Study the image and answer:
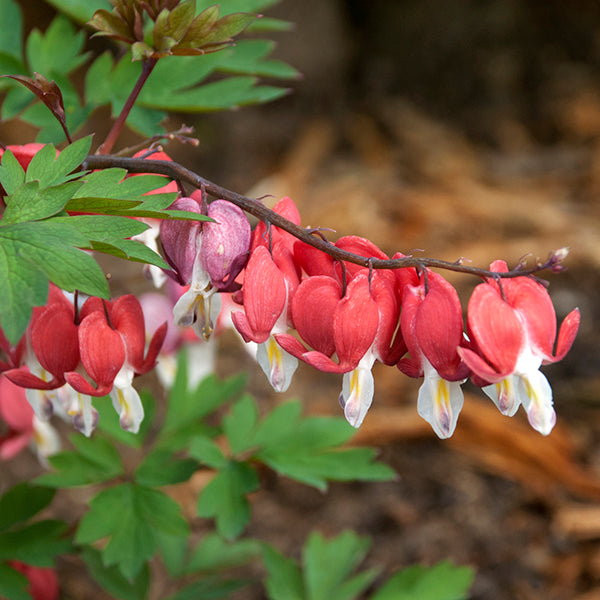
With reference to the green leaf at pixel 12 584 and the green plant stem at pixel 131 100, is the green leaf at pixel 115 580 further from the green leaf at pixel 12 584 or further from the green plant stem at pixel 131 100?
the green plant stem at pixel 131 100

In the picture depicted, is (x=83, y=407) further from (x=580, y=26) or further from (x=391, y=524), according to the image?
(x=580, y=26)

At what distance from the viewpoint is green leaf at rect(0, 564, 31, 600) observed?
118 cm

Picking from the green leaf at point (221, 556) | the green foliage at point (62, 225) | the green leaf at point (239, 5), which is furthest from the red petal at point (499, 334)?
the green leaf at point (221, 556)

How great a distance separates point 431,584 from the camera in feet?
4.75

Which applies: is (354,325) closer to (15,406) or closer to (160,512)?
(160,512)

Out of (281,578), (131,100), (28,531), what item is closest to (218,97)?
(131,100)

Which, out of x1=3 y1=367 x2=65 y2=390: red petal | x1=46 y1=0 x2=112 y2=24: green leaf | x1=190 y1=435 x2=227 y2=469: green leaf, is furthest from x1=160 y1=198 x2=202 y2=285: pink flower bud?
x1=46 y1=0 x2=112 y2=24: green leaf

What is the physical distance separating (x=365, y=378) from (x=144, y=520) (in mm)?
625

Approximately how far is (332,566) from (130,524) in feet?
1.61

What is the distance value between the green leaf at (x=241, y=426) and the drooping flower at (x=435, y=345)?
0.61m

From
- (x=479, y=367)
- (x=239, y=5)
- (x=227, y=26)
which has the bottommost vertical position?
(x=479, y=367)

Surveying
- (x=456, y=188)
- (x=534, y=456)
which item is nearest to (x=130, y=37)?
(x=534, y=456)

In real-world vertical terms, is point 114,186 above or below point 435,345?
above

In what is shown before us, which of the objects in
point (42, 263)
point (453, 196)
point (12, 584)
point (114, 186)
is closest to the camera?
point (42, 263)
